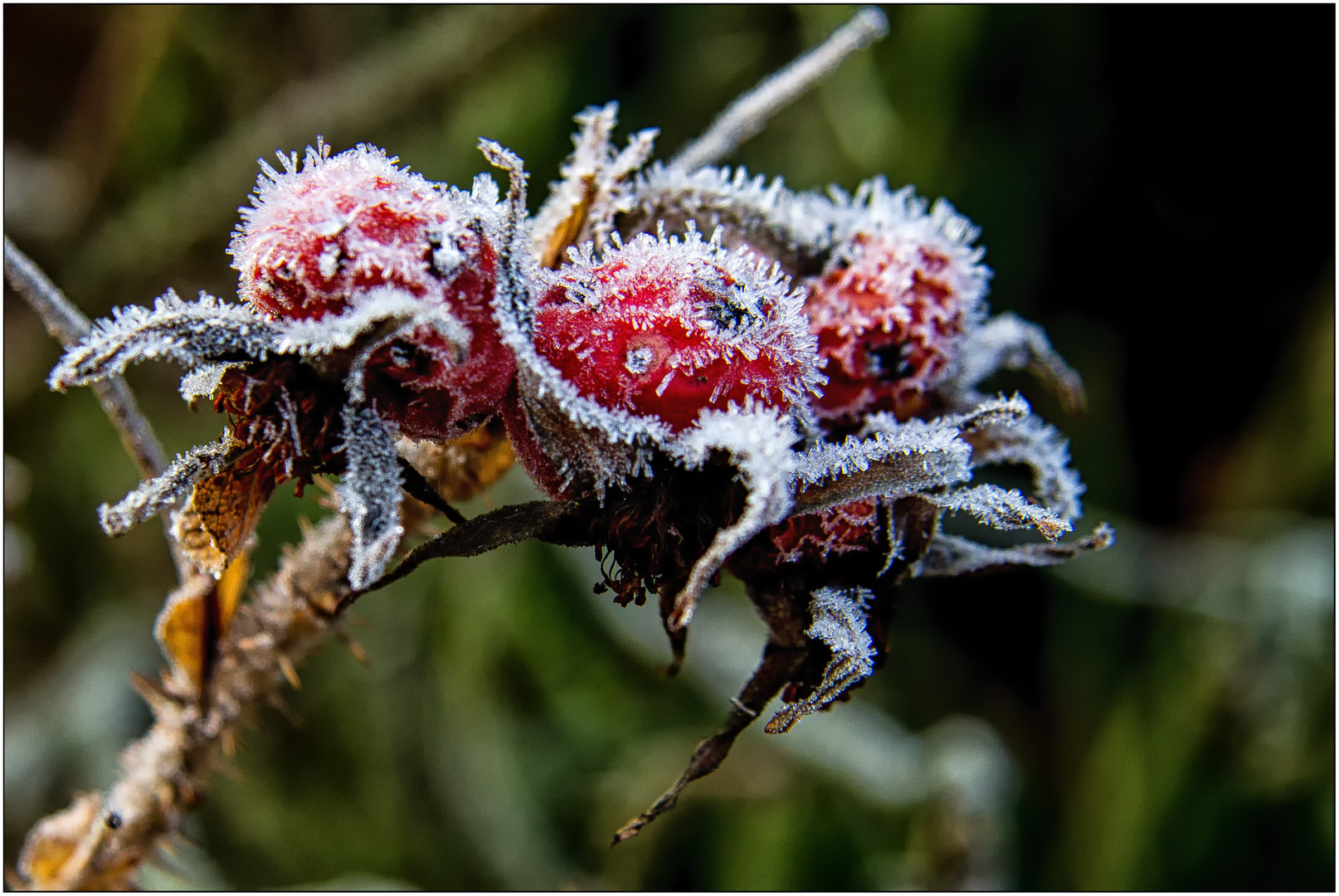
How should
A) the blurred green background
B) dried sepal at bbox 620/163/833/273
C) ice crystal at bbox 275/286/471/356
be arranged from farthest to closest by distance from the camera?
the blurred green background
dried sepal at bbox 620/163/833/273
ice crystal at bbox 275/286/471/356

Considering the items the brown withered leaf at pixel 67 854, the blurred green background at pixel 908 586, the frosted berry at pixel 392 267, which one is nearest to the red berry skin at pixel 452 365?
the frosted berry at pixel 392 267

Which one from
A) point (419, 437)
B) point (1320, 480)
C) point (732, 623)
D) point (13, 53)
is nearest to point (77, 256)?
point (13, 53)

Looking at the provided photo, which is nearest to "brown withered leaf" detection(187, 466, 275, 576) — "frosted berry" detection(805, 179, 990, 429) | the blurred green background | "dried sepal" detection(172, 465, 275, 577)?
"dried sepal" detection(172, 465, 275, 577)

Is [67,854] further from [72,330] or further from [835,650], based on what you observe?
[835,650]

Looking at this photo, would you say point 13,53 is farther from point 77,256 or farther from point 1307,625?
point 1307,625

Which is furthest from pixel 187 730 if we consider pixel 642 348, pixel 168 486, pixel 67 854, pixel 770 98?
pixel 770 98

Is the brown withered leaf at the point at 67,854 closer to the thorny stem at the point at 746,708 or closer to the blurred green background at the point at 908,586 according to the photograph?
the thorny stem at the point at 746,708

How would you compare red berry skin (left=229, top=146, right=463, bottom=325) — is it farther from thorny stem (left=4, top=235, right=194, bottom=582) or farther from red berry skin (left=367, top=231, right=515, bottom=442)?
thorny stem (left=4, top=235, right=194, bottom=582)
